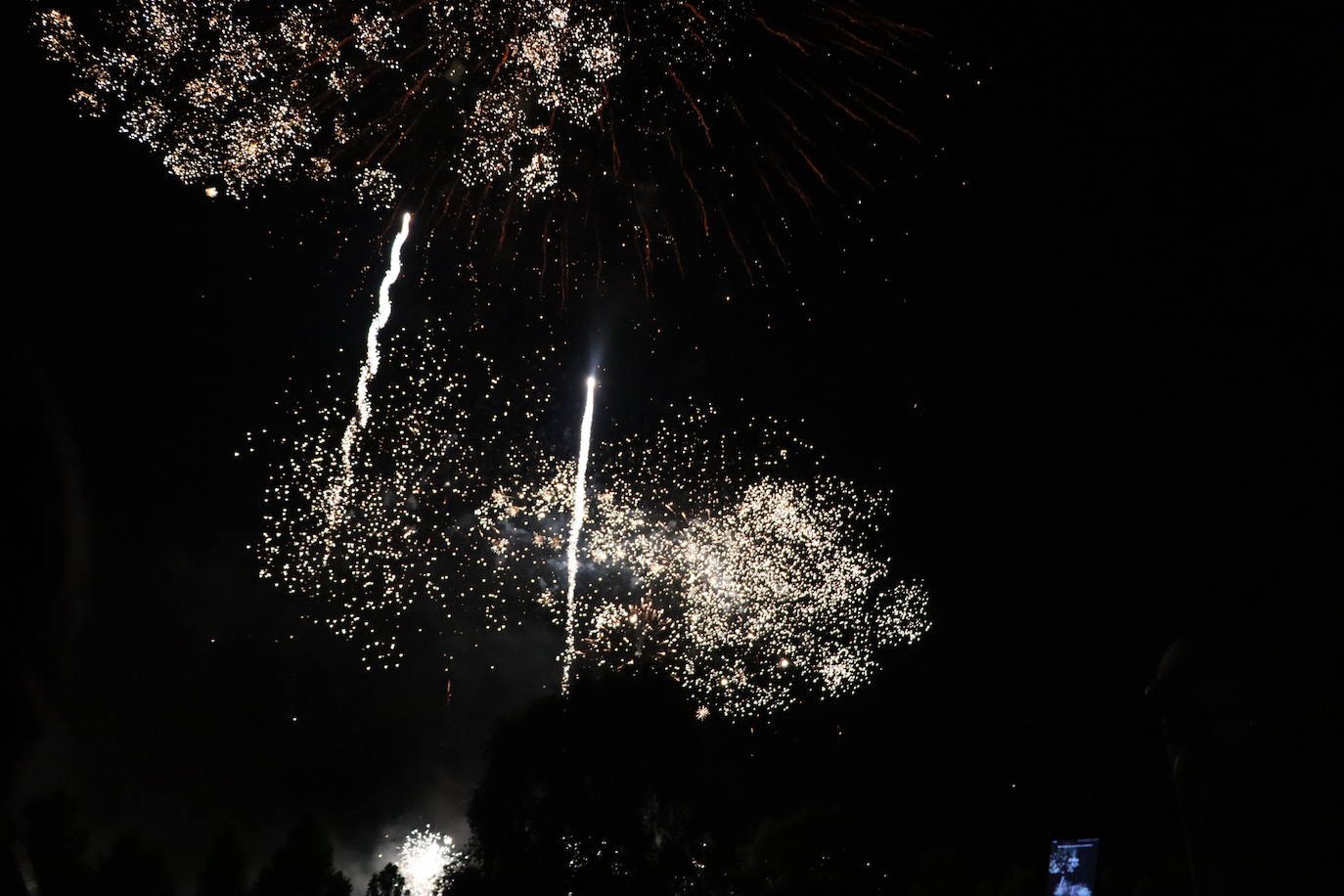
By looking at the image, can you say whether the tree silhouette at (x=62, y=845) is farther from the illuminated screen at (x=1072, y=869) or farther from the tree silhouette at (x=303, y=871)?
the illuminated screen at (x=1072, y=869)

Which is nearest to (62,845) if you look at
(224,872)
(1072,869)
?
(224,872)

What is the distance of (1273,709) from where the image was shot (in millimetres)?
6957

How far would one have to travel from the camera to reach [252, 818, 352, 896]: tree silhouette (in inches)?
1788

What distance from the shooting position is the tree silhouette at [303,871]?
45.4m

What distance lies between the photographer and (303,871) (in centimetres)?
4675

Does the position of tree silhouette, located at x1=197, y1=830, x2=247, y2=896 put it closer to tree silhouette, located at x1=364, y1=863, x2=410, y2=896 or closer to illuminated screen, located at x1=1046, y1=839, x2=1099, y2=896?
tree silhouette, located at x1=364, y1=863, x2=410, y2=896

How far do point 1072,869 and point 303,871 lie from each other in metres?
45.1

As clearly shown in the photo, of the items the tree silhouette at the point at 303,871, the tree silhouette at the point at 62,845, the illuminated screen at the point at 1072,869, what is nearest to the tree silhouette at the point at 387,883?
the tree silhouette at the point at 303,871

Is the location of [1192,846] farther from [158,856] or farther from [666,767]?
[158,856]

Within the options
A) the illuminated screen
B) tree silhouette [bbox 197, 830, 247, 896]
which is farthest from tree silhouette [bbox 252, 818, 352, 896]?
the illuminated screen

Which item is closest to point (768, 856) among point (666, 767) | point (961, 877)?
point (961, 877)

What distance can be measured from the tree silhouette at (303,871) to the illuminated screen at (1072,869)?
43058 mm

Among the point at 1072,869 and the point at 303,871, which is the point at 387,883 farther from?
the point at 1072,869

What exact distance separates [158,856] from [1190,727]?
2105 inches
